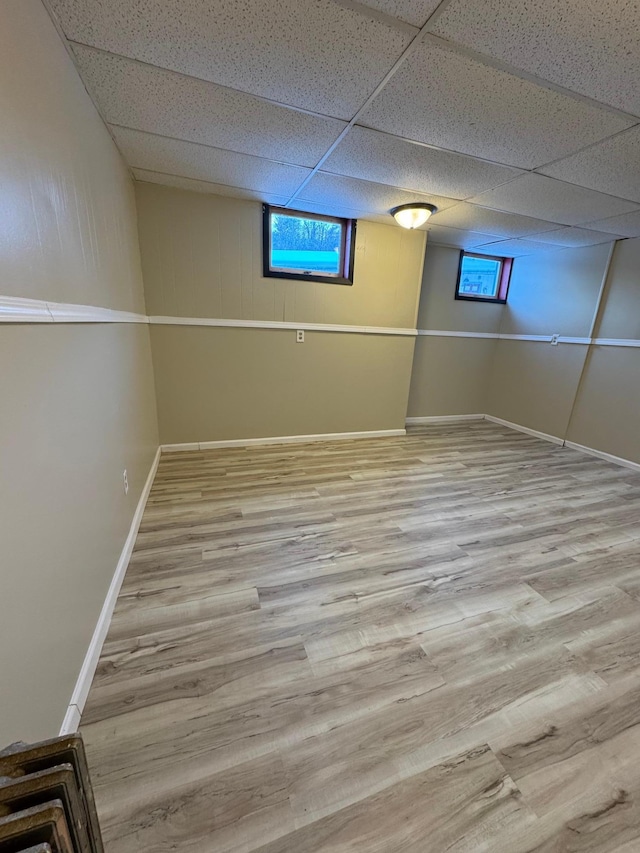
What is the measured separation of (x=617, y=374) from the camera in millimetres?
3676

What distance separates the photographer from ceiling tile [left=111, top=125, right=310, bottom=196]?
2.11 meters

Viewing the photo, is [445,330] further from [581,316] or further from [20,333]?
[20,333]

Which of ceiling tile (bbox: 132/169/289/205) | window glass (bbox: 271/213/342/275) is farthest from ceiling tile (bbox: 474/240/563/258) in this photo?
ceiling tile (bbox: 132/169/289/205)

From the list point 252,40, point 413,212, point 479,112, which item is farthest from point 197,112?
point 413,212

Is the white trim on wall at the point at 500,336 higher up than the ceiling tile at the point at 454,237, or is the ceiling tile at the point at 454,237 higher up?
the ceiling tile at the point at 454,237

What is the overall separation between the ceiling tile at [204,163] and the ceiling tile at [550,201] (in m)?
1.52

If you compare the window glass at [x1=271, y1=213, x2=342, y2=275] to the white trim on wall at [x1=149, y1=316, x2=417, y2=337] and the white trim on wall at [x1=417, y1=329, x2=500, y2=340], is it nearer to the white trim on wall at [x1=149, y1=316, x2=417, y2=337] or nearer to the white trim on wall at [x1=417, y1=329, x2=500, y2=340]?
the white trim on wall at [x1=149, y1=316, x2=417, y2=337]

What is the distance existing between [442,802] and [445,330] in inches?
177

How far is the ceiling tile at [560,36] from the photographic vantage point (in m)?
1.13

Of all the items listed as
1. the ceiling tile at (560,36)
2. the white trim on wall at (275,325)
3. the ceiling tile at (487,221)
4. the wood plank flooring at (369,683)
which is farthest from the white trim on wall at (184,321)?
the ceiling tile at (560,36)

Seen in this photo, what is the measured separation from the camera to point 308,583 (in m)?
1.78

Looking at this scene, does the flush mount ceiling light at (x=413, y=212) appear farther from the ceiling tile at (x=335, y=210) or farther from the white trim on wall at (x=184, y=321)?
the white trim on wall at (x=184, y=321)

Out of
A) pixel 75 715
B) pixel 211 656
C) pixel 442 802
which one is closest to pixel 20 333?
pixel 75 715

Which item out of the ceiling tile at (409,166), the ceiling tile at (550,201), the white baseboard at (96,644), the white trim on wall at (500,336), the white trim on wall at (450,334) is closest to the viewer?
the white baseboard at (96,644)
